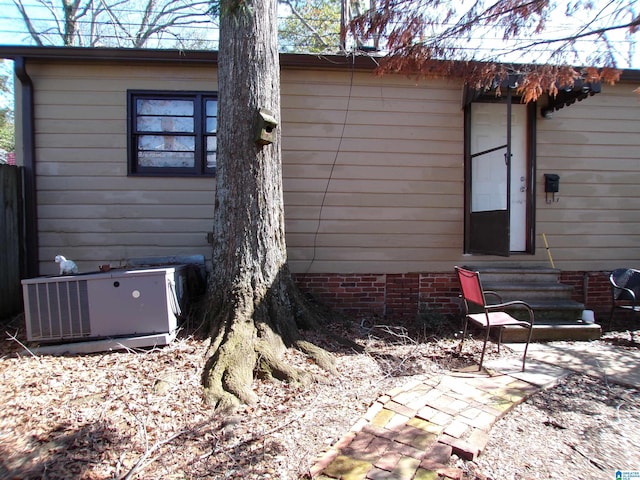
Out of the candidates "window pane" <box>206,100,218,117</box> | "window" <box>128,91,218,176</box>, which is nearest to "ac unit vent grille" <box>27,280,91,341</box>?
"window" <box>128,91,218,176</box>

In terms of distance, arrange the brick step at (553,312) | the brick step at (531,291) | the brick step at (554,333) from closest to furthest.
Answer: the brick step at (554,333)
the brick step at (553,312)
the brick step at (531,291)

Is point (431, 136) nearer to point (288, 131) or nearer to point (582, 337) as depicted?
point (288, 131)

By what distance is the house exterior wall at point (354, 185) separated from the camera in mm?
4996

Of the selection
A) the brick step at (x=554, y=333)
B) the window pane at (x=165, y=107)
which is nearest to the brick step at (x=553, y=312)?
the brick step at (x=554, y=333)

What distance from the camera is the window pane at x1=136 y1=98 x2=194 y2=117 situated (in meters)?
5.11

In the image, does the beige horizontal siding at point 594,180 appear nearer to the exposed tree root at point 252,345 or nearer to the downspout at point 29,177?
the exposed tree root at point 252,345

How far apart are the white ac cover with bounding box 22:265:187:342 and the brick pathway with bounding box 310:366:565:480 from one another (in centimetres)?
208

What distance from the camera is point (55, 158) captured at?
4.98 metres

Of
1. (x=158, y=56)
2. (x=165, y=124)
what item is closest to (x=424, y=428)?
(x=165, y=124)

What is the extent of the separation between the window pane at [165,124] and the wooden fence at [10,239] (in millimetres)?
1609

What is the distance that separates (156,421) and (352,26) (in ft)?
14.5

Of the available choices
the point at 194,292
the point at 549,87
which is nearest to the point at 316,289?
the point at 194,292

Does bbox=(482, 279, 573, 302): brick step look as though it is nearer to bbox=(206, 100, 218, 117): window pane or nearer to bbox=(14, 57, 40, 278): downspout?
bbox=(206, 100, 218, 117): window pane

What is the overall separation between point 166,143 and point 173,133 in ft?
0.58
